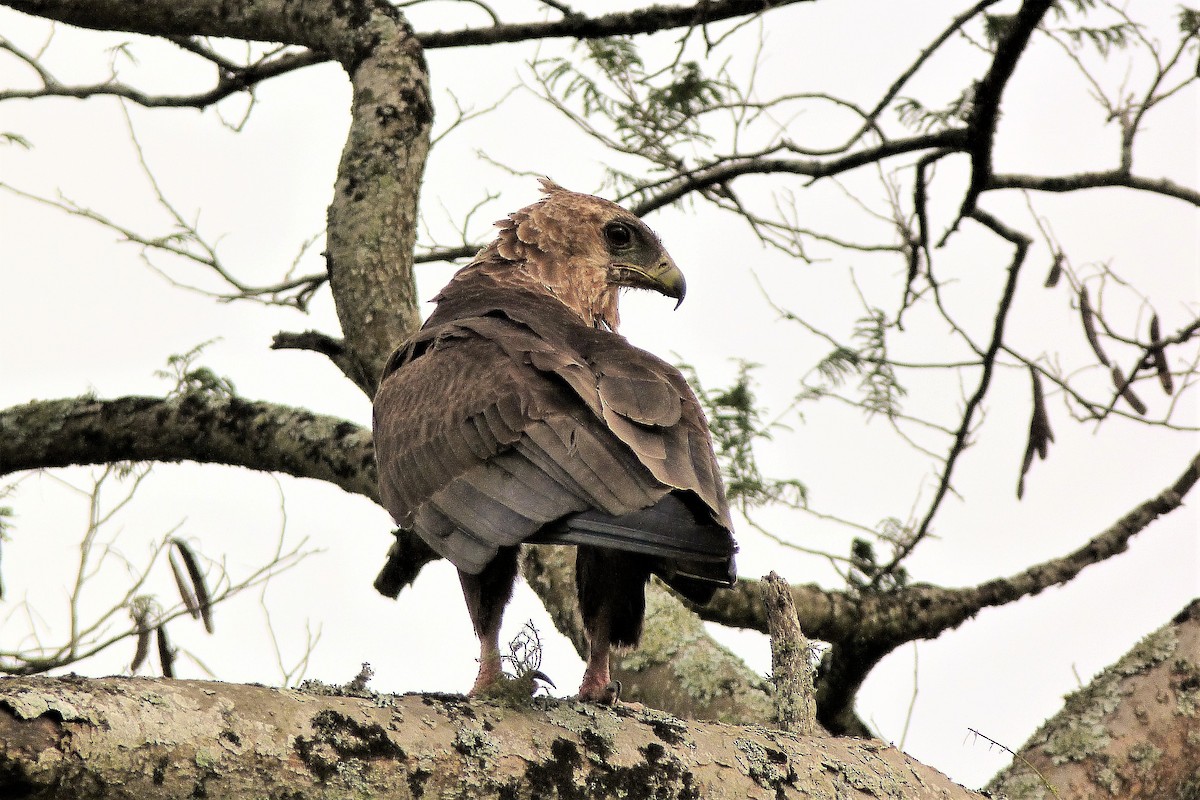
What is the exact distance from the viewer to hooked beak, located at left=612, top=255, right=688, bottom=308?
450 centimetres

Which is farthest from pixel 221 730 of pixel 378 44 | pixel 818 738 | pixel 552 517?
pixel 378 44

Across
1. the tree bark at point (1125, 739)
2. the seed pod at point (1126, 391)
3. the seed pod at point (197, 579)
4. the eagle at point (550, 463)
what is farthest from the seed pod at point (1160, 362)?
the seed pod at point (197, 579)

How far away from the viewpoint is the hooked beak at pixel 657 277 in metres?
4.50

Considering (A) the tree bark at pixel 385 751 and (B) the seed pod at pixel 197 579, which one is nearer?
(A) the tree bark at pixel 385 751

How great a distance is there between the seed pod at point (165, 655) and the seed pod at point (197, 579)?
224mm

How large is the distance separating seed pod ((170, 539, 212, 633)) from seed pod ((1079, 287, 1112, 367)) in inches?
143

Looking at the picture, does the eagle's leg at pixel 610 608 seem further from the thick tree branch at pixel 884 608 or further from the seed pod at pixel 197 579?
the seed pod at pixel 197 579

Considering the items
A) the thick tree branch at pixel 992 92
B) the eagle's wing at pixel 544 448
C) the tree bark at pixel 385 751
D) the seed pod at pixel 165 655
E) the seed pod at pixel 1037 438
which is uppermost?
the thick tree branch at pixel 992 92

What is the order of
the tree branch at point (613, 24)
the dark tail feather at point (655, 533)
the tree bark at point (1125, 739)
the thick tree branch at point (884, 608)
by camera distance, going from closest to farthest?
the dark tail feather at point (655, 533)
the tree bark at point (1125, 739)
the thick tree branch at point (884, 608)
the tree branch at point (613, 24)

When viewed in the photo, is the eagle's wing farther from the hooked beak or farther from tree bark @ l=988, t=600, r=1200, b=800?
tree bark @ l=988, t=600, r=1200, b=800

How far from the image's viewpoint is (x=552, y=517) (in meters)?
2.70

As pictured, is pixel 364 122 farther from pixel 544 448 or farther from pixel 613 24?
pixel 544 448

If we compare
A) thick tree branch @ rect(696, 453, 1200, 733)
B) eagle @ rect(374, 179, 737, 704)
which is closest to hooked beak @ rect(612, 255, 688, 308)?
eagle @ rect(374, 179, 737, 704)

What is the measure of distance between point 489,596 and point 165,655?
1.49 meters
